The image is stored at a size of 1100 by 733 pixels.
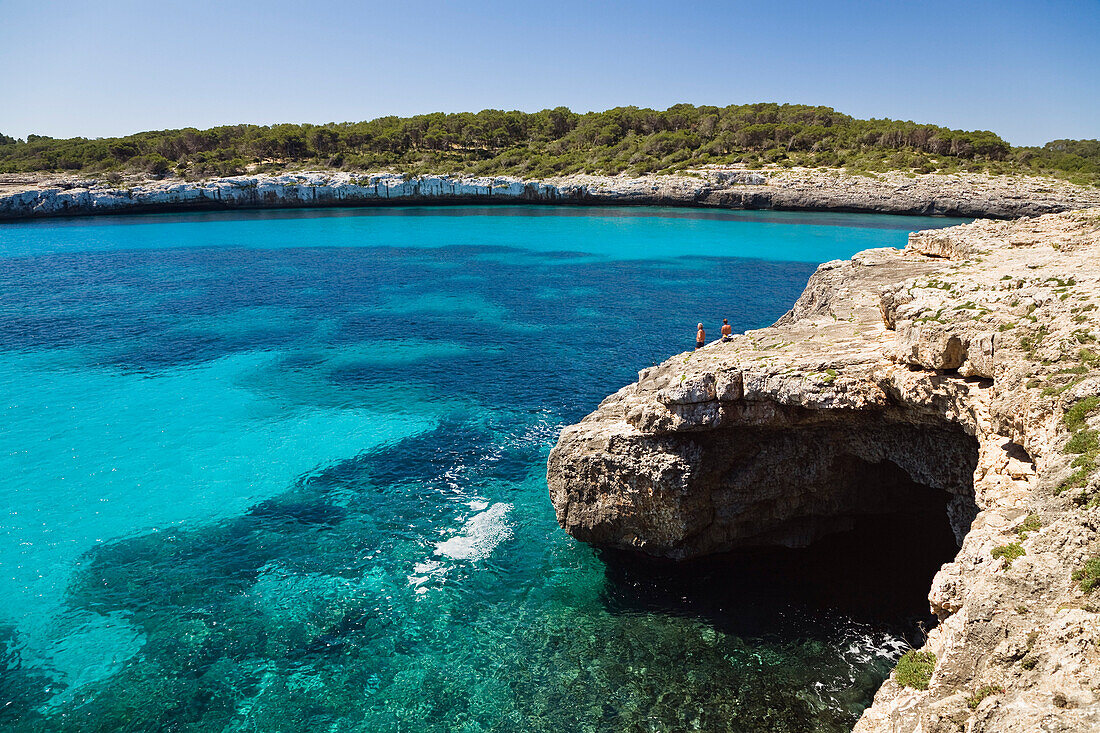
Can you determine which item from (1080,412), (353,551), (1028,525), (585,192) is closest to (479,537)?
(353,551)

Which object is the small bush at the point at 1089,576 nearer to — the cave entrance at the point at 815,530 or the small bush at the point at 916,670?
the small bush at the point at 916,670

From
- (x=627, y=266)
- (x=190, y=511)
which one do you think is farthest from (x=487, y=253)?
(x=190, y=511)

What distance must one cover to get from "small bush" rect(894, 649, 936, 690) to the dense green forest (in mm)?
106140

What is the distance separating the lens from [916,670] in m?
8.97

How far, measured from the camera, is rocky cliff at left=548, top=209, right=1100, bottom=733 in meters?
7.66

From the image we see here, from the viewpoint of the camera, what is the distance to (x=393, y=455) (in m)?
24.1

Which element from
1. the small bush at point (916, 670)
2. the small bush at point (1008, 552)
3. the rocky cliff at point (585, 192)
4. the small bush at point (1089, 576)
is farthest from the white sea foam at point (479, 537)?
the rocky cliff at point (585, 192)

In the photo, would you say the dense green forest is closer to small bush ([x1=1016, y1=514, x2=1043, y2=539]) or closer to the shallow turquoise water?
the shallow turquoise water

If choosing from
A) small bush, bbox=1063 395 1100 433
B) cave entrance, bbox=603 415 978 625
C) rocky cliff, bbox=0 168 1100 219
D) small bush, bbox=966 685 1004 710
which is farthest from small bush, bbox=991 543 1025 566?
rocky cliff, bbox=0 168 1100 219

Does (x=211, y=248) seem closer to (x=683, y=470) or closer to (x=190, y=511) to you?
(x=190, y=511)

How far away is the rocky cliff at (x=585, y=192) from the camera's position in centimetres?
8725

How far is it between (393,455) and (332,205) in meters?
97.8

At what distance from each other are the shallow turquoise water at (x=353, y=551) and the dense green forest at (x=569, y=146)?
254 feet

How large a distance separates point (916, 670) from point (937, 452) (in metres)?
7.52
